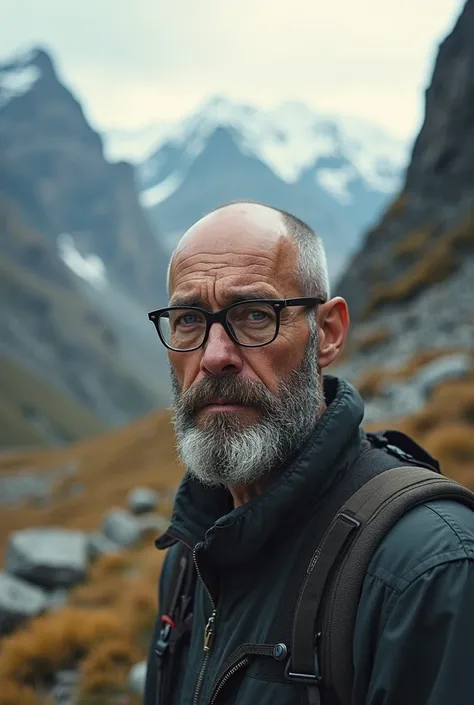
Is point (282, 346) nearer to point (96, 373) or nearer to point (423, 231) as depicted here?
point (423, 231)

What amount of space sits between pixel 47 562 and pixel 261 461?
9875mm

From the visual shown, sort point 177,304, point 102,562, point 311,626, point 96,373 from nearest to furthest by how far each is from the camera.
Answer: point 311,626, point 177,304, point 102,562, point 96,373

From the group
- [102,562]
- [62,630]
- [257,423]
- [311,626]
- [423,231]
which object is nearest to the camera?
[311,626]

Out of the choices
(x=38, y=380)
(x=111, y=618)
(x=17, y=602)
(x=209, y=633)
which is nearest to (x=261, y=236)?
(x=209, y=633)

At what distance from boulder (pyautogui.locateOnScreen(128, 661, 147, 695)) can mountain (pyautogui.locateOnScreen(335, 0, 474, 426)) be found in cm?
528

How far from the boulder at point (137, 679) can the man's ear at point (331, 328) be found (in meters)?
4.73

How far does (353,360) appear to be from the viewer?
25.1 metres

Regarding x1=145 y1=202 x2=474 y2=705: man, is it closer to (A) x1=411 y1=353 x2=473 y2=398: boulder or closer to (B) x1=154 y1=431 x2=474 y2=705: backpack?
(B) x1=154 y1=431 x2=474 y2=705: backpack

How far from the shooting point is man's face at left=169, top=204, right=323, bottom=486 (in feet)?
9.02

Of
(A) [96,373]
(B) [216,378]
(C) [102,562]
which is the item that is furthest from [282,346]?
(A) [96,373]

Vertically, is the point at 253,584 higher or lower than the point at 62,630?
lower

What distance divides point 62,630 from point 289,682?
254 inches

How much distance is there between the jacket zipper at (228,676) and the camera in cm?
229

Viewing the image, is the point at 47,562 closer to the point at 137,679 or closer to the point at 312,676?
the point at 137,679
